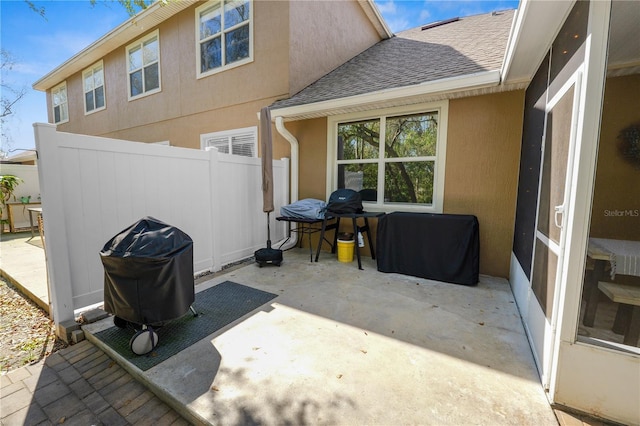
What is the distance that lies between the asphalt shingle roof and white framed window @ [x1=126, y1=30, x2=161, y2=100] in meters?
4.82

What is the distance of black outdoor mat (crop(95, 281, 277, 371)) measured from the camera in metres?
2.08

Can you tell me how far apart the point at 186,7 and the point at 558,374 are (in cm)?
883

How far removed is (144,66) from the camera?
7.59m

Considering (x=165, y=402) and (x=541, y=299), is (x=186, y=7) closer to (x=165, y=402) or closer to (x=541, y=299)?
(x=165, y=402)

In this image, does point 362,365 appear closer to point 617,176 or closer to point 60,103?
point 617,176

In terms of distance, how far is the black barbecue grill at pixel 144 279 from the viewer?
1.99m

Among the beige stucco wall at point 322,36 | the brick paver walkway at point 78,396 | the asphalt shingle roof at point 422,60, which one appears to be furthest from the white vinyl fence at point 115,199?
the beige stucco wall at point 322,36

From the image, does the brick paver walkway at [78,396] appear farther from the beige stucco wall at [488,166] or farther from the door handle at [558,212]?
the beige stucco wall at [488,166]

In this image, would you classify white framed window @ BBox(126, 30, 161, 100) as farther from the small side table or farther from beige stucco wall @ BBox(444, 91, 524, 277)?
beige stucco wall @ BBox(444, 91, 524, 277)

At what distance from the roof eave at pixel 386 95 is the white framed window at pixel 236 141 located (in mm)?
1218

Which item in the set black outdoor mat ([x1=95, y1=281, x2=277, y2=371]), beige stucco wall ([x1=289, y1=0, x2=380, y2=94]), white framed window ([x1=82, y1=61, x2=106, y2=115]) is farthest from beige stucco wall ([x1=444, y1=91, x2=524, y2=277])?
white framed window ([x1=82, y1=61, x2=106, y2=115])

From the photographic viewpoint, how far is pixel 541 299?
6.66ft

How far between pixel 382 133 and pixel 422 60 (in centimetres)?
172

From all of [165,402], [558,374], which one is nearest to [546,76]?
[558,374]
